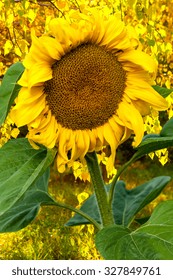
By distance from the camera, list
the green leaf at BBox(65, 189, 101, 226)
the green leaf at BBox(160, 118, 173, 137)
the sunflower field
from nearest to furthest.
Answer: the sunflower field < the green leaf at BBox(160, 118, 173, 137) < the green leaf at BBox(65, 189, 101, 226)

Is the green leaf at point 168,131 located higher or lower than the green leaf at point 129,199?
higher

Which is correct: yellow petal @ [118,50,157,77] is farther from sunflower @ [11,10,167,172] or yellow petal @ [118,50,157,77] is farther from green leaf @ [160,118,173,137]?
green leaf @ [160,118,173,137]

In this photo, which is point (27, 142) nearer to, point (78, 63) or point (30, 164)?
point (30, 164)

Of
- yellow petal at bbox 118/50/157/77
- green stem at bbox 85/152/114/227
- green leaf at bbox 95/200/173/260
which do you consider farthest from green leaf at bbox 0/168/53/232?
yellow petal at bbox 118/50/157/77

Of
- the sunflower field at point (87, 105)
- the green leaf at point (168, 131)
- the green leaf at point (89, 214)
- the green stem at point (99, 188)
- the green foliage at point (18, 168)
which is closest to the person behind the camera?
the green foliage at point (18, 168)

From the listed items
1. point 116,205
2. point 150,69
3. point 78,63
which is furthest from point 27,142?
point 116,205

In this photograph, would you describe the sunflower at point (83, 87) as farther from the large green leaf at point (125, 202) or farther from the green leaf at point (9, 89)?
the large green leaf at point (125, 202)

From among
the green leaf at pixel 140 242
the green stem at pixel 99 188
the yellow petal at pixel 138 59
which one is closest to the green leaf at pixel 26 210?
the green stem at pixel 99 188
